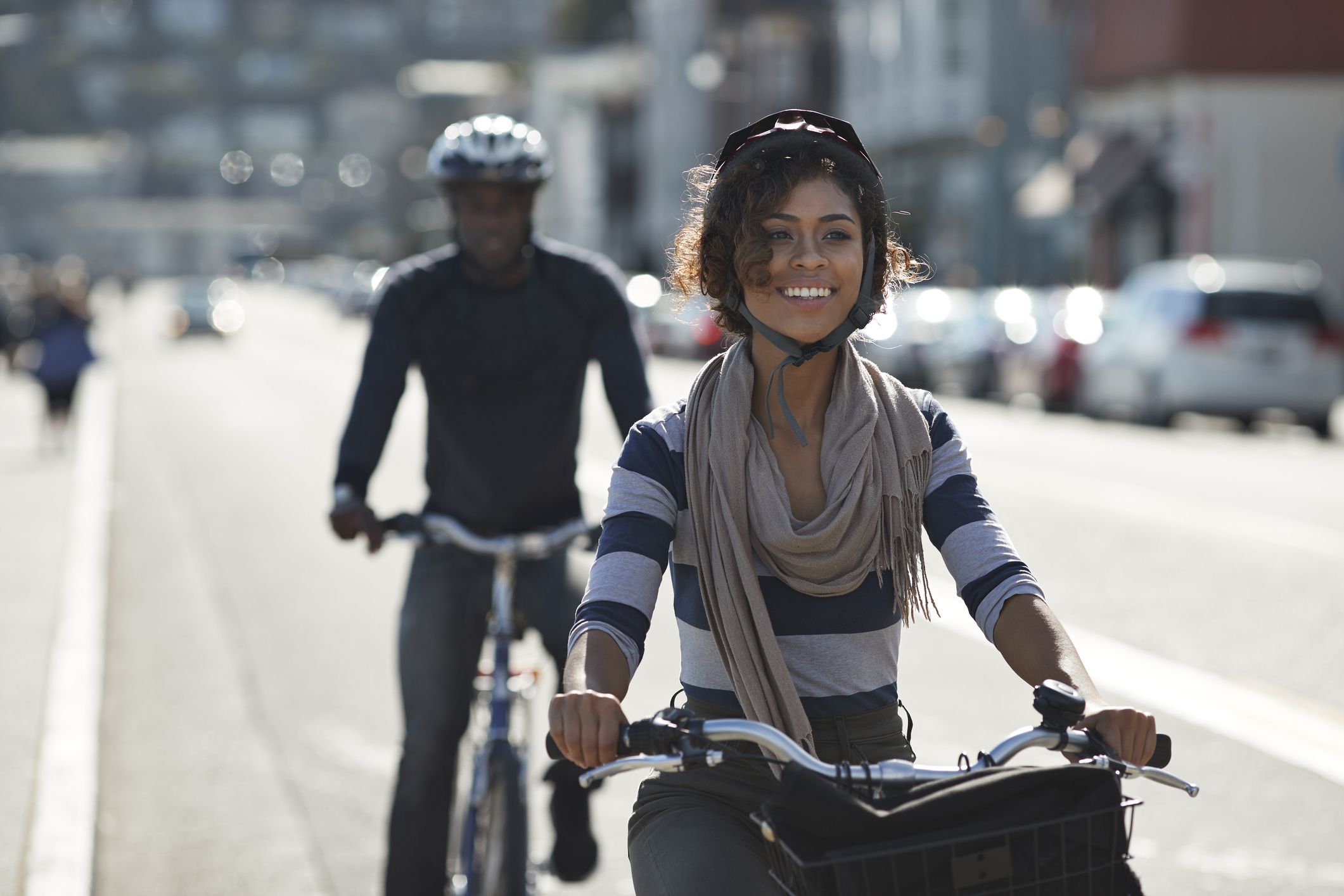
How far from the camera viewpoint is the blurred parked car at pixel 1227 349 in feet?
70.5

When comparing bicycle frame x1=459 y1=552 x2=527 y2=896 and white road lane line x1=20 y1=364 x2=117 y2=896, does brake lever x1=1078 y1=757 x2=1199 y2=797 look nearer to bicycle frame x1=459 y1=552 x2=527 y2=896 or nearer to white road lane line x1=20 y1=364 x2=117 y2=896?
bicycle frame x1=459 y1=552 x2=527 y2=896

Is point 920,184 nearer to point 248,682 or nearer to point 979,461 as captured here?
point 979,461

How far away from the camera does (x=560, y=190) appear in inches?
3585

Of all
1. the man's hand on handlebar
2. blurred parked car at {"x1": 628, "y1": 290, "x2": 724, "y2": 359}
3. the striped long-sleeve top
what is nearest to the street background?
blurred parked car at {"x1": 628, "y1": 290, "x2": 724, "y2": 359}

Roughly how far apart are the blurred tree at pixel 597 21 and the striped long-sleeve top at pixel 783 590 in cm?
8977

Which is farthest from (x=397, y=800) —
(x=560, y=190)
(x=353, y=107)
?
(x=353, y=107)

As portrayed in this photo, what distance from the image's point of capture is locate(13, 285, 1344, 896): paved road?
5934mm

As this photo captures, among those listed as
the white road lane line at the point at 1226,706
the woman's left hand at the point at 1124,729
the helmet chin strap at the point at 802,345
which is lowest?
the white road lane line at the point at 1226,706

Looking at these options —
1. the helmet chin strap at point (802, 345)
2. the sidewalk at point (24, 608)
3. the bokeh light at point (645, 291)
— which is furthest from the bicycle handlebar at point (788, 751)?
the bokeh light at point (645, 291)

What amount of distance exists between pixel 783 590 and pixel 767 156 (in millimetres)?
657

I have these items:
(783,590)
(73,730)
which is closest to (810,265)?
(783,590)

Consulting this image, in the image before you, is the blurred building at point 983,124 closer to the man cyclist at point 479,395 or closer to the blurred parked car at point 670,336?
the blurred parked car at point 670,336

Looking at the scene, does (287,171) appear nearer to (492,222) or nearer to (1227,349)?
(1227,349)

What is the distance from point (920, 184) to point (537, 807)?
150ft
